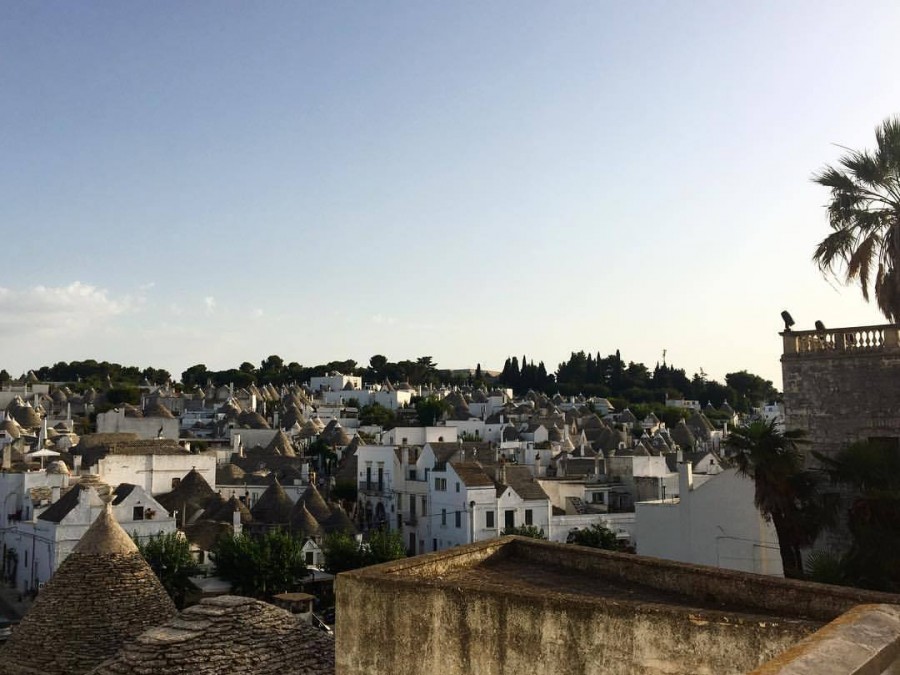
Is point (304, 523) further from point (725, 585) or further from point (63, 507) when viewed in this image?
point (725, 585)

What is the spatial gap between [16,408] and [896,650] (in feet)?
351

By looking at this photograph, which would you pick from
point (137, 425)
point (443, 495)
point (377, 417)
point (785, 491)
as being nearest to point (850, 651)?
point (785, 491)

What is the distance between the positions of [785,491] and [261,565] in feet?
83.7

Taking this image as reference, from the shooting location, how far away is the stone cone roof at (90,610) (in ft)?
56.7

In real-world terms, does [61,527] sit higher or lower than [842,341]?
lower

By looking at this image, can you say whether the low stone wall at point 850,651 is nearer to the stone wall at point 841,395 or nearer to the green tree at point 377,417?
the stone wall at point 841,395

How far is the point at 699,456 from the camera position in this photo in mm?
70062

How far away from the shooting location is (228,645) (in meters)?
15.8

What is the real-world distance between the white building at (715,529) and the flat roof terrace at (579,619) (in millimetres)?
13979

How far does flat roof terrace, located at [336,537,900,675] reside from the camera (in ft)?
21.1

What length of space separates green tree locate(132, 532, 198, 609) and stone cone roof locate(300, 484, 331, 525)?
12156 millimetres

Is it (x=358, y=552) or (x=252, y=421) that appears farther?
(x=252, y=421)

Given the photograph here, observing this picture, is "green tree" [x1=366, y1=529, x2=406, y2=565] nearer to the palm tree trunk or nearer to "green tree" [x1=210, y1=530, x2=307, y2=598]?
"green tree" [x1=210, y1=530, x2=307, y2=598]

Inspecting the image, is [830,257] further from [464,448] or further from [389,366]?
[389,366]
